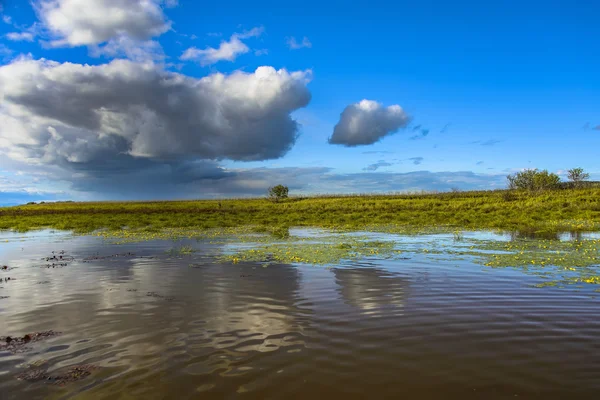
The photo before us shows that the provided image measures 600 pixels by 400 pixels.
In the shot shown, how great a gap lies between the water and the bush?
96934 mm

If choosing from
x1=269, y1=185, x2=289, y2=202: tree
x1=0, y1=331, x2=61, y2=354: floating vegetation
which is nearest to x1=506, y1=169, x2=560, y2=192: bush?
x1=269, y1=185, x2=289, y2=202: tree

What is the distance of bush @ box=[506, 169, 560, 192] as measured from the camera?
9691 centimetres

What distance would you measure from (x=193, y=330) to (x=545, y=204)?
207 feet

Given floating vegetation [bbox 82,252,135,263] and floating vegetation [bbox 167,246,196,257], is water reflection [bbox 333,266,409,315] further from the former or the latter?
floating vegetation [bbox 82,252,135,263]

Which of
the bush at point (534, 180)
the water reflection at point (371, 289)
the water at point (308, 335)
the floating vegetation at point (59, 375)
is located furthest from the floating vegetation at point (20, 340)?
the bush at point (534, 180)

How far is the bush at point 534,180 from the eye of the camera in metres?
96.9

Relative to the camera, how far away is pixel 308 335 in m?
8.44

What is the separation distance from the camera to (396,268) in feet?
53.5

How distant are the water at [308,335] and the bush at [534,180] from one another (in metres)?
96.9

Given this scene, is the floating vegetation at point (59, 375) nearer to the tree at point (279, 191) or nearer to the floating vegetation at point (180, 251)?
the floating vegetation at point (180, 251)

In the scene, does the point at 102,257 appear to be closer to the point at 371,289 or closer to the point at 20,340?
the point at 20,340

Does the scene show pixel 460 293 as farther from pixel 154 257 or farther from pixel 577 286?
pixel 154 257

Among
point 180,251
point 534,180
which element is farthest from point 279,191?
point 180,251

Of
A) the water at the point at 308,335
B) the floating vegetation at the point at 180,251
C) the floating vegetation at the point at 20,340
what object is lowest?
the water at the point at 308,335
